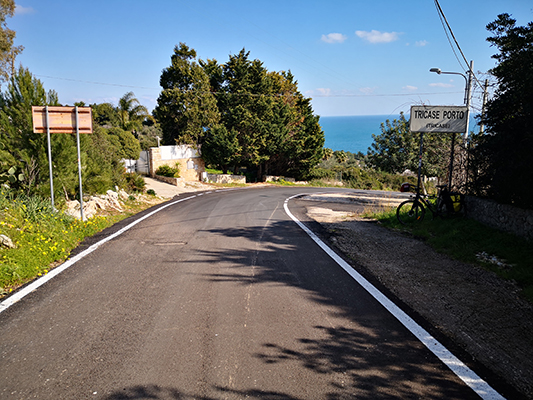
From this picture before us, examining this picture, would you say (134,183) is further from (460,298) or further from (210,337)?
(460,298)

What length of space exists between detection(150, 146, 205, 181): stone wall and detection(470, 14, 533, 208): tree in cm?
2450

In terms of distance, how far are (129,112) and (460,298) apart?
36415mm

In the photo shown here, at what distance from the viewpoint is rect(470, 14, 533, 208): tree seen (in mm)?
6973

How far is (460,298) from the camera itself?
5262 millimetres

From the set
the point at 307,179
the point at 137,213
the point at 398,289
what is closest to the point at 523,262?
the point at 398,289

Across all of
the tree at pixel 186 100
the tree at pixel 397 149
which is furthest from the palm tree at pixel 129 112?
the tree at pixel 397 149

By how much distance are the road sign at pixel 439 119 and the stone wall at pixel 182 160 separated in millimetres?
22685

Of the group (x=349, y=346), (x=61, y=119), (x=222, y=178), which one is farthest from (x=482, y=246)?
(x=222, y=178)

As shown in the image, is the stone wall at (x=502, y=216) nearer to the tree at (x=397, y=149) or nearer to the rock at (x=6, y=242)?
the rock at (x=6, y=242)

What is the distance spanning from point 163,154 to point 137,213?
17.4 metres

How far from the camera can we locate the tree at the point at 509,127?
6973mm

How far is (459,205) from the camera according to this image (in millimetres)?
9156

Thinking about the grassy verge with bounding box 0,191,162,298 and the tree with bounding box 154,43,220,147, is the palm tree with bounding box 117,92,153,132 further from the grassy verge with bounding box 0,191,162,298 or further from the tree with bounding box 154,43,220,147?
the grassy verge with bounding box 0,191,162,298

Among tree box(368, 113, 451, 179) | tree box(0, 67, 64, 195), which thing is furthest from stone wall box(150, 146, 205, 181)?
tree box(368, 113, 451, 179)
